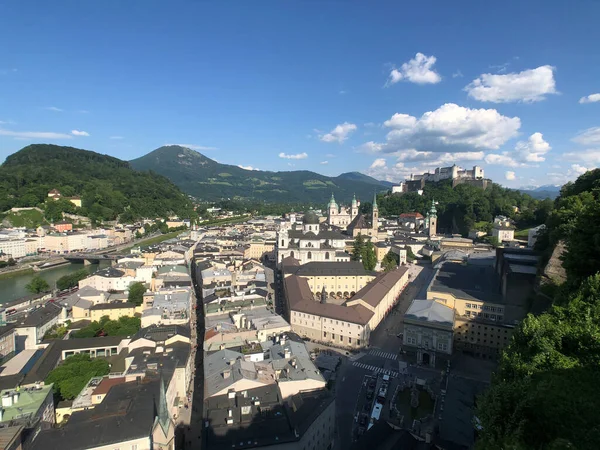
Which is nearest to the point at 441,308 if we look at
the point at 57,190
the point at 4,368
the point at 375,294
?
the point at 375,294

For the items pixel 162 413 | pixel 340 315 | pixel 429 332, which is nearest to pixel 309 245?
pixel 340 315

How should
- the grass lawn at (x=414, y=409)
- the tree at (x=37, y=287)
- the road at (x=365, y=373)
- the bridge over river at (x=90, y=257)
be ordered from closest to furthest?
the road at (x=365, y=373) < the grass lawn at (x=414, y=409) < the tree at (x=37, y=287) < the bridge over river at (x=90, y=257)

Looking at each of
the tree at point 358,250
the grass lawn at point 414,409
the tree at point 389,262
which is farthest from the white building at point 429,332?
the tree at point 358,250

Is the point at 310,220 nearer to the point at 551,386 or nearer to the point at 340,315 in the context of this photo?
the point at 340,315

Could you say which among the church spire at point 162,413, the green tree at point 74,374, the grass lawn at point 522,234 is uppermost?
the grass lawn at point 522,234

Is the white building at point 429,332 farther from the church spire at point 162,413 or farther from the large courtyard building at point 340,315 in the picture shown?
the church spire at point 162,413

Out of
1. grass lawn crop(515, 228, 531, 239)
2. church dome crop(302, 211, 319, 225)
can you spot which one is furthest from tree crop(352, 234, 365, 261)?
grass lawn crop(515, 228, 531, 239)
